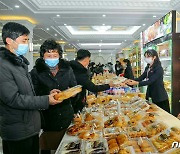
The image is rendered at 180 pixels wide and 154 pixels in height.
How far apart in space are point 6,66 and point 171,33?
14.0ft

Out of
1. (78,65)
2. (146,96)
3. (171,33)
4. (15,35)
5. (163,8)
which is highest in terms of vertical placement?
(163,8)

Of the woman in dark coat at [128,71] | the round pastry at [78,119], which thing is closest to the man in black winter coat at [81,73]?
the round pastry at [78,119]

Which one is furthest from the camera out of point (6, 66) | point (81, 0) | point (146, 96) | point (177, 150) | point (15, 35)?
point (81, 0)

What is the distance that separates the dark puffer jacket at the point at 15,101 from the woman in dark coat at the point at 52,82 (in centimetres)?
46

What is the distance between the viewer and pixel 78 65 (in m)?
2.90

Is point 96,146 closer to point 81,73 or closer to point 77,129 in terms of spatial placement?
point 77,129

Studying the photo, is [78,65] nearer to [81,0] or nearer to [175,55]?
[175,55]

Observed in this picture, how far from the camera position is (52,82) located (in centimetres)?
229

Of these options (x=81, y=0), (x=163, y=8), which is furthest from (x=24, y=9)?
(x=163, y=8)

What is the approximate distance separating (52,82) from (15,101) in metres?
0.67

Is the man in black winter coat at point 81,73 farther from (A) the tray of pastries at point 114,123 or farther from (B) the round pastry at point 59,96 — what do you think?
(B) the round pastry at point 59,96

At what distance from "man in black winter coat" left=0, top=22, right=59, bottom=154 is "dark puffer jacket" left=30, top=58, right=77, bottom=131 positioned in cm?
41

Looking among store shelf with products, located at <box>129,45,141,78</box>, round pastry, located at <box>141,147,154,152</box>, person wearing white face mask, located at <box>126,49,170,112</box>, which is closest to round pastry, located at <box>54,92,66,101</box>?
round pastry, located at <box>141,147,154,152</box>

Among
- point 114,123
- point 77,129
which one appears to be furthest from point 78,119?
point 114,123
